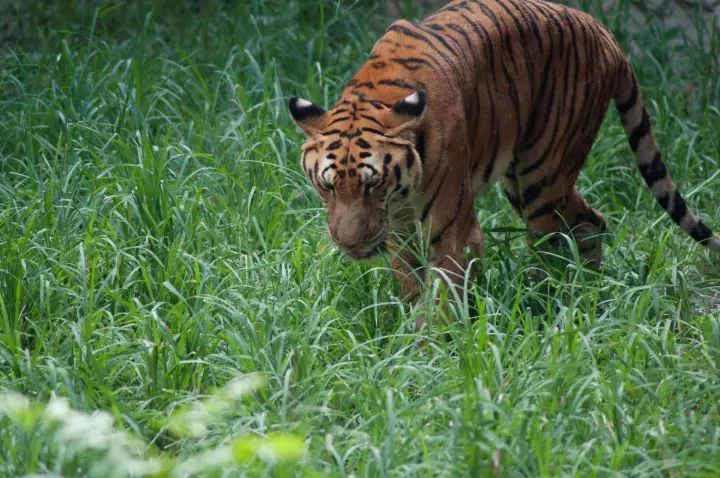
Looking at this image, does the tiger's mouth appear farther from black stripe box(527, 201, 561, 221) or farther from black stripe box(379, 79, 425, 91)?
black stripe box(527, 201, 561, 221)

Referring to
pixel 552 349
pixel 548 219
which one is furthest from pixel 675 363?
pixel 548 219

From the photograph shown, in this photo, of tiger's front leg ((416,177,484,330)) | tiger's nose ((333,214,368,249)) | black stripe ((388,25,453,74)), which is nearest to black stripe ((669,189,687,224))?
tiger's front leg ((416,177,484,330))

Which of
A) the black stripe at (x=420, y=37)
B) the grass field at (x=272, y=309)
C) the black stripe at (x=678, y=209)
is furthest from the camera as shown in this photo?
the black stripe at (x=678, y=209)

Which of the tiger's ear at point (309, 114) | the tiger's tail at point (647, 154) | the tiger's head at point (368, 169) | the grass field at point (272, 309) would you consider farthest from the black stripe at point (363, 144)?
the tiger's tail at point (647, 154)

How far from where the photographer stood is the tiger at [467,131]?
4.20 m

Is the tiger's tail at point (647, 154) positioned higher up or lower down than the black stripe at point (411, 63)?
lower down

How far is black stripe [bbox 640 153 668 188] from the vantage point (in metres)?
5.12

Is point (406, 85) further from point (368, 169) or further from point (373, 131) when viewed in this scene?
point (368, 169)

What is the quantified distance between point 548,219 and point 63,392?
223 centimetres

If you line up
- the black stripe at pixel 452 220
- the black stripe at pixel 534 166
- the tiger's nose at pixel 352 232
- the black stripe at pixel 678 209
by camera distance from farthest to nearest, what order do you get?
1. the black stripe at pixel 678 209
2. the black stripe at pixel 534 166
3. the black stripe at pixel 452 220
4. the tiger's nose at pixel 352 232

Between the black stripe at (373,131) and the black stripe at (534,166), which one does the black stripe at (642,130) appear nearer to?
the black stripe at (534,166)

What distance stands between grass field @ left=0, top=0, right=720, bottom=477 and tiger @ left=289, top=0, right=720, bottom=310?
235 millimetres

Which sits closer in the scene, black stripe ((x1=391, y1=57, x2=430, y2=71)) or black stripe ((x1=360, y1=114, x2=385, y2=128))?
black stripe ((x1=360, y1=114, x2=385, y2=128))

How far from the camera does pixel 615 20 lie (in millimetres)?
6918
